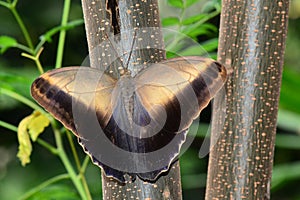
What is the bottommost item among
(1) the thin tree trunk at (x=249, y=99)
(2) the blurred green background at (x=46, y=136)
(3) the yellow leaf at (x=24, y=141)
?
(2) the blurred green background at (x=46, y=136)

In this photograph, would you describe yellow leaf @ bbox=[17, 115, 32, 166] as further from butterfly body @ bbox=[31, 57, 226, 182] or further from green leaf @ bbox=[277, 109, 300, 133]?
green leaf @ bbox=[277, 109, 300, 133]

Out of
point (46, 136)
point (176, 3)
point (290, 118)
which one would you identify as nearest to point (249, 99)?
point (176, 3)

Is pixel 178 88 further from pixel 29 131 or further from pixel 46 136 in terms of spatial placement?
pixel 46 136

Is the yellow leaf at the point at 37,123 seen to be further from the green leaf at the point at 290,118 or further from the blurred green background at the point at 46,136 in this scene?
the blurred green background at the point at 46,136

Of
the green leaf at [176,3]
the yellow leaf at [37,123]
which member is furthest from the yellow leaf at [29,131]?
the green leaf at [176,3]

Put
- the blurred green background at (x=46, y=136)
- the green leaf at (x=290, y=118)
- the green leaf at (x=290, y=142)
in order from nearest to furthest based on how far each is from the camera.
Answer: the green leaf at (x=290, y=118) → the green leaf at (x=290, y=142) → the blurred green background at (x=46, y=136)

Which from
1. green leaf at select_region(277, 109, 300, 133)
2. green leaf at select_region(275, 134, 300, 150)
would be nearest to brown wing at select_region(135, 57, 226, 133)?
green leaf at select_region(277, 109, 300, 133)

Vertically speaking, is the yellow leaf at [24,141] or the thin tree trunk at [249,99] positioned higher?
the thin tree trunk at [249,99]

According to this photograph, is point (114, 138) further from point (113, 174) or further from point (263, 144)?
point (263, 144)
